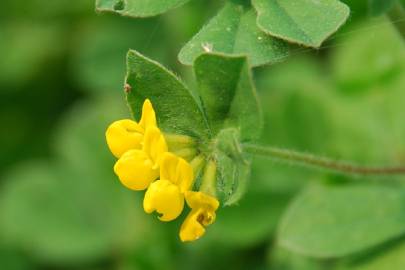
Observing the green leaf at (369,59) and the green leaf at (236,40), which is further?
the green leaf at (369,59)

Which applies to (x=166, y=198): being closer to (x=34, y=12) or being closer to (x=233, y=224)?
(x=233, y=224)

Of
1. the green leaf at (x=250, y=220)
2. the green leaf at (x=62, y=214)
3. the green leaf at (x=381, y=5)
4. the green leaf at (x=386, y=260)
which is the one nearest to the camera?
the green leaf at (x=381, y=5)

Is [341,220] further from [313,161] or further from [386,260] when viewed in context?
[313,161]

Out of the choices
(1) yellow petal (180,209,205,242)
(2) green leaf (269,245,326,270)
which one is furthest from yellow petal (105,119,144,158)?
(2) green leaf (269,245,326,270)

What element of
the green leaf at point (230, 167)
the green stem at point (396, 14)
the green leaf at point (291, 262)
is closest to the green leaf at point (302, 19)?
the green leaf at point (230, 167)

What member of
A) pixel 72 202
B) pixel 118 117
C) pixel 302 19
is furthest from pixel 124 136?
pixel 72 202

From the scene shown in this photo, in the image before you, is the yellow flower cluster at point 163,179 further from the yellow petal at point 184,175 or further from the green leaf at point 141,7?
the green leaf at point 141,7
